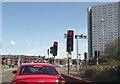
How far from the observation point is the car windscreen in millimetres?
12445

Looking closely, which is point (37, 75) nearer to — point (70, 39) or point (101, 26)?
point (70, 39)

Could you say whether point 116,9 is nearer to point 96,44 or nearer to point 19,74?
point 96,44

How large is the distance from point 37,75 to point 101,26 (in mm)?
58768

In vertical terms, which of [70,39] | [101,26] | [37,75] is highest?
[101,26]

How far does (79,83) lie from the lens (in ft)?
62.3

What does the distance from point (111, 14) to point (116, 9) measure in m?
3.02

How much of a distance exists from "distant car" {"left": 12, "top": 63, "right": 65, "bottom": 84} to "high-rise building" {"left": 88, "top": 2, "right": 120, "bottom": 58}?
179 ft

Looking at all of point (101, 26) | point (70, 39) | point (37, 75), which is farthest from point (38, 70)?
point (101, 26)

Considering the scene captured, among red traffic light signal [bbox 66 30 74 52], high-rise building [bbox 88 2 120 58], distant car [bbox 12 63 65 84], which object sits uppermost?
high-rise building [bbox 88 2 120 58]

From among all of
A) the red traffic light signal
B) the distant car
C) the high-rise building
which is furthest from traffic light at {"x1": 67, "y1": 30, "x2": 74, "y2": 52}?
the high-rise building

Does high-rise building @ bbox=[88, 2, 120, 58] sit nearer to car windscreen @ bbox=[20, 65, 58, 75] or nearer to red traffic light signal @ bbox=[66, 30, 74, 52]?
red traffic light signal @ bbox=[66, 30, 74, 52]

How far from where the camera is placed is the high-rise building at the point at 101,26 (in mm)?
68812

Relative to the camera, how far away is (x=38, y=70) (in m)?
12.7

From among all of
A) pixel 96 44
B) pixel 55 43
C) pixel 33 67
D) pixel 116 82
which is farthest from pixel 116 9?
pixel 33 67
